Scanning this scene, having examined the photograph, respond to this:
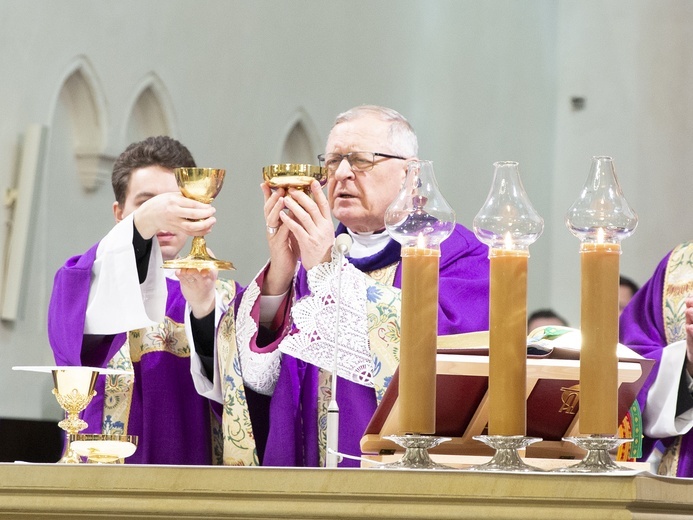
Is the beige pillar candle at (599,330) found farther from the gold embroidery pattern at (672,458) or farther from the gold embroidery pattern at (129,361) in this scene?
the gold embroidery pattern at (672,458)

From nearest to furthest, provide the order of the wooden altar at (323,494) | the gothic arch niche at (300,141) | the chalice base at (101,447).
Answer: the wooden altar at (323,494) < the chalice base at (101,447) < the gothic arch niche at (300,141)

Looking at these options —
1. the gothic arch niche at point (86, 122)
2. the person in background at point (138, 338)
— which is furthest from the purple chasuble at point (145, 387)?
the gothic arch niche at point (86, 122)

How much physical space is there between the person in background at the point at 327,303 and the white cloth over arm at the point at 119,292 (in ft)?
0.71

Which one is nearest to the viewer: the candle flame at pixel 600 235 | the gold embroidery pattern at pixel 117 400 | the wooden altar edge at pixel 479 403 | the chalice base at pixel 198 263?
the candle flame at pixel 600 235

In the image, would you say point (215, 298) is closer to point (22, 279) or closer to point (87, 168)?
point (22, 279)

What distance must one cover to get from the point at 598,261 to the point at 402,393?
38cm

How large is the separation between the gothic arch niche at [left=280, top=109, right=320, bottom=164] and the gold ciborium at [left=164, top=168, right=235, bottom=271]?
8.60 meters

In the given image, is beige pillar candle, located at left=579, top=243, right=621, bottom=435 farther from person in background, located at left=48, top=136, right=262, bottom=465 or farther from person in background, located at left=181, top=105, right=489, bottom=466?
person in background, located at left=48, top=136, right=262, bottom=465

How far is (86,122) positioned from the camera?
31.9 feet

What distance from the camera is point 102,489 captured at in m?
1.87

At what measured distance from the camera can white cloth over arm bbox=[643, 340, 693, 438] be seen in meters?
4.10

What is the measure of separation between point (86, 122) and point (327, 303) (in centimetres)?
665

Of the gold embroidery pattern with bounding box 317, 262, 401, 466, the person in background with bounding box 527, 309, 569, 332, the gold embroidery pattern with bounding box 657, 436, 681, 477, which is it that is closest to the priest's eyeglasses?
the gold embroidery pattern with bounding box 317, 262, 401, 466

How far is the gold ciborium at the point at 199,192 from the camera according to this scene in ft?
10.3
